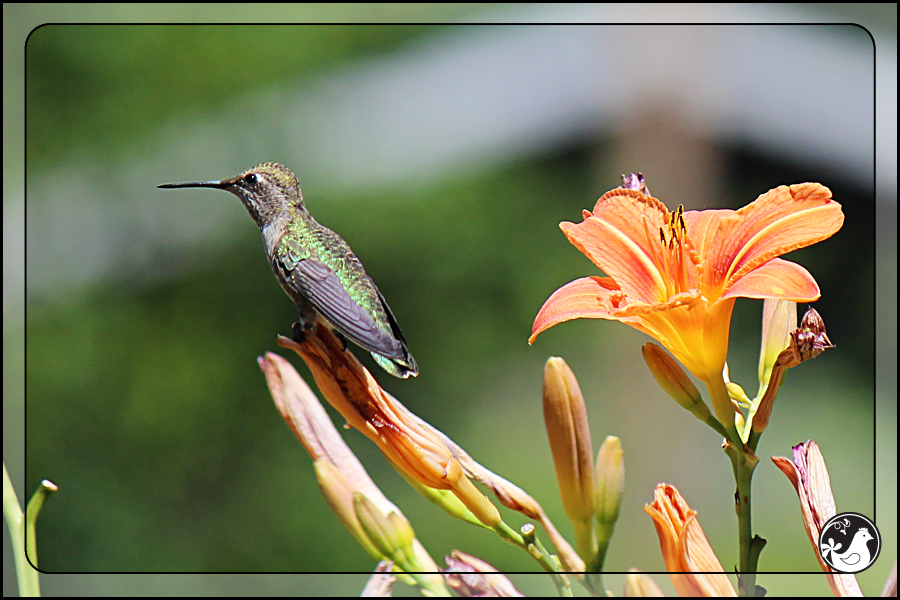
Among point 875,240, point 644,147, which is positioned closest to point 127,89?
point 644,147

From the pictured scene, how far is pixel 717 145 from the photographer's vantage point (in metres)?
0.49

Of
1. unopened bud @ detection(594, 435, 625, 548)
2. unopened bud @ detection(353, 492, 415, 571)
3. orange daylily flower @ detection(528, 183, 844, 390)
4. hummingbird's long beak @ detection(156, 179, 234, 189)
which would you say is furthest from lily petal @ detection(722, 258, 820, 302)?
hummingbird's long beak @ detection(156, 179, 234, 189)

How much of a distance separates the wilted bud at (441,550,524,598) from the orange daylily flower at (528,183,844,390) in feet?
0.47

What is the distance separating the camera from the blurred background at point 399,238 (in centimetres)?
44

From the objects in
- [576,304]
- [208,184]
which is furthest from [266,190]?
[576,304]

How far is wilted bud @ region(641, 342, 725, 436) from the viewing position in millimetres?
327

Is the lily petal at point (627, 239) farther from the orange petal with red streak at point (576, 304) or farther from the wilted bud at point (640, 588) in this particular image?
the wilted bud at point (640, 588)

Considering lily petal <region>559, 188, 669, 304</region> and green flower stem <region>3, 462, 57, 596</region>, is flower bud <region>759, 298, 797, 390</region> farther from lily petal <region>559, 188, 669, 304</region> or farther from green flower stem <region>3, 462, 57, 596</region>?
green flower stem <region>3, 462, 57, 596</region>

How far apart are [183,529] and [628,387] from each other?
35cm

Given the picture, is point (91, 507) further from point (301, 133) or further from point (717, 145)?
point (717, 145)

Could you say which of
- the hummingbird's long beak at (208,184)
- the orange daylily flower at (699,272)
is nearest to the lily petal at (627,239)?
the orange daylily flower at (699,272)

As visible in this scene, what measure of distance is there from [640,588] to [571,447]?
72 millimetres

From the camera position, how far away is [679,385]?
328 mm

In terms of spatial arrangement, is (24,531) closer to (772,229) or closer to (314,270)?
(314,270)
